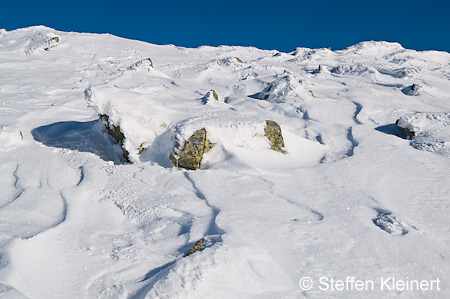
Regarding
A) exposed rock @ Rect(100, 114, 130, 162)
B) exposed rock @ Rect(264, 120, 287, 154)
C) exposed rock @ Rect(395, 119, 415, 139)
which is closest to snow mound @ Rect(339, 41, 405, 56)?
exposed rock @ Rect(395, 119, 415, 139)

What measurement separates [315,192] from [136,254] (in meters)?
2.02

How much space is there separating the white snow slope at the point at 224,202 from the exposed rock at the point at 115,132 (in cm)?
12

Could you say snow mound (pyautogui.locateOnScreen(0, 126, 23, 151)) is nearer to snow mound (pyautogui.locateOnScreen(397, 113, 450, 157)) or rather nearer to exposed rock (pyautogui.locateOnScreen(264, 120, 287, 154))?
exposed rock (pyautogui.locateOnScreen(264, 120, 287, 154))

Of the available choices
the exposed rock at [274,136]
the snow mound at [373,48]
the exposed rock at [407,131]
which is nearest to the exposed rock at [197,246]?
the exposed rock at [274,136]

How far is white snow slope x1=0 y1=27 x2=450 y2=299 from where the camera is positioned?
245cm

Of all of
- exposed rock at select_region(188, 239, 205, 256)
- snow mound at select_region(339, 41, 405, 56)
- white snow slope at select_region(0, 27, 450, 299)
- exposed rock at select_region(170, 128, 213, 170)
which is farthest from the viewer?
snow mound at select_region(339, 41, 405, 56)

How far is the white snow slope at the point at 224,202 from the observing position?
245cm

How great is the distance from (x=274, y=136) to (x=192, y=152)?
132 cm

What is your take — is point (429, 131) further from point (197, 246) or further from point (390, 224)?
point (197, 246)

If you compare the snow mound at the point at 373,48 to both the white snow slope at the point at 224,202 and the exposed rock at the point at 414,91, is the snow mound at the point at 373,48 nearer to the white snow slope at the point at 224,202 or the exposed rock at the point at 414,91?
the exposed rock at the point at 414,91

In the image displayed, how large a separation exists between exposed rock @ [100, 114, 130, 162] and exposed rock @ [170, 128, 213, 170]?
27.8 inches

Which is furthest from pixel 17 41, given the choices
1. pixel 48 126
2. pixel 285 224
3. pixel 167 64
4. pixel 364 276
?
pixel 364 276

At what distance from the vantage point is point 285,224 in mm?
3092

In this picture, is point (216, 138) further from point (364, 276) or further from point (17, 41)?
point (17, 41)
